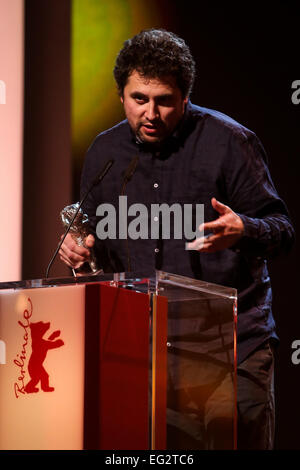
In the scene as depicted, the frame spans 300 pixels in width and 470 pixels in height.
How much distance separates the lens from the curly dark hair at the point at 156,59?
86.9 inches

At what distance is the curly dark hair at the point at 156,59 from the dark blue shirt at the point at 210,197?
0.45 ft

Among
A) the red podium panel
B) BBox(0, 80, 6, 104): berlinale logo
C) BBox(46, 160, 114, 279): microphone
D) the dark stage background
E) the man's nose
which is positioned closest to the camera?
the red podium panel

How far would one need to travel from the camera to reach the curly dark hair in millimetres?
2207

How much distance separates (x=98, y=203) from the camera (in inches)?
93.9

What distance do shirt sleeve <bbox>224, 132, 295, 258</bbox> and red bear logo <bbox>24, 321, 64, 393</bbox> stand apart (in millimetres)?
736

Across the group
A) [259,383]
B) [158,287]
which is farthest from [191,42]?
[158,287]

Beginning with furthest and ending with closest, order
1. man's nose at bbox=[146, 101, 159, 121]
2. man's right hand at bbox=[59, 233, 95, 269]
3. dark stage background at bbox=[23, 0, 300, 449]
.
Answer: dark stage background at bbox=[23, 0, 300, 449] → man's nose at bbox=[146, 101, 159, 121] → man's right hand at bbox=[59, 233, 95, 269]

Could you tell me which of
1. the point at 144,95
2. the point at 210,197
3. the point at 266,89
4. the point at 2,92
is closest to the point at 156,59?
the point at 144,95

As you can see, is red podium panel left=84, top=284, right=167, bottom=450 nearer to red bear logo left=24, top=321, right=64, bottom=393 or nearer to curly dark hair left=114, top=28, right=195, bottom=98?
red bear logo left=24, top=321, right=64, bottom=393

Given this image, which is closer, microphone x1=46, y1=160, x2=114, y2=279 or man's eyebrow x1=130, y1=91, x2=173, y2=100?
microphone x1=46, y1=160, x2=114, y2=279

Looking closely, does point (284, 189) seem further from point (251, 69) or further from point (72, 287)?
point (72, 287)

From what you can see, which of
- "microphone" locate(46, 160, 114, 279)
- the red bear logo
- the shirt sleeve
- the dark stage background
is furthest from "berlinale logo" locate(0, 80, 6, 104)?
the red bear logo

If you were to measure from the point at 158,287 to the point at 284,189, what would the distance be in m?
1.38

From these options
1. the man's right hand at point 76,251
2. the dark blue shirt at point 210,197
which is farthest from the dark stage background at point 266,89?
the man's right hand at point 76,251
